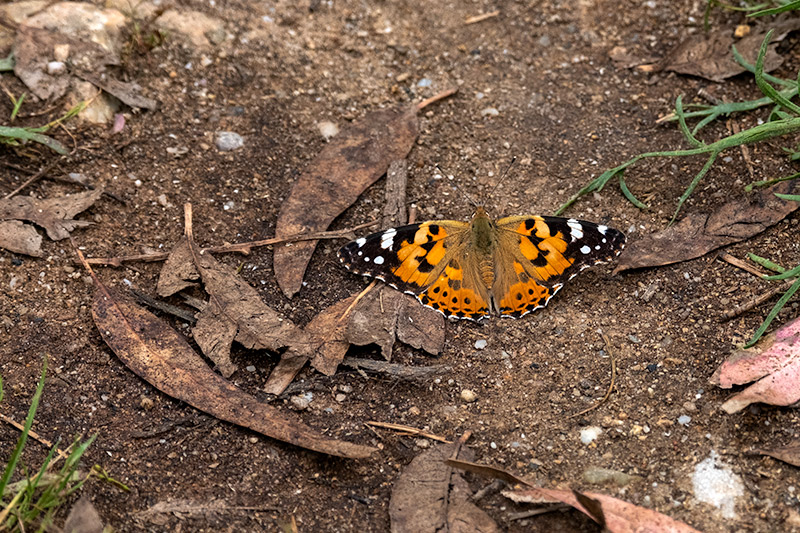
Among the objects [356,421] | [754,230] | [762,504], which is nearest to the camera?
[762,504]

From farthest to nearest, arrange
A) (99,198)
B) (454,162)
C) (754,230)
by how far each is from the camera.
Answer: (454,162), (99,198), (754,230)

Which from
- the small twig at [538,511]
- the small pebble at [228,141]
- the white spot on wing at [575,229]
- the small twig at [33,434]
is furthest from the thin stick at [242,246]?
the small twig at [538,511]

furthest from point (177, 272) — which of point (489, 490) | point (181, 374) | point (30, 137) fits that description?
point (489, 490)

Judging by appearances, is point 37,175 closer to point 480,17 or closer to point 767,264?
point 480,17

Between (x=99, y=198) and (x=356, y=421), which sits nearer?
(x=356, y=421)

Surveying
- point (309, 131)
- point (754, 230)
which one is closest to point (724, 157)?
point (754, 230)

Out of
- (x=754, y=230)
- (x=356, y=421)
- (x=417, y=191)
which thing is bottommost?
(x=356, y=421)

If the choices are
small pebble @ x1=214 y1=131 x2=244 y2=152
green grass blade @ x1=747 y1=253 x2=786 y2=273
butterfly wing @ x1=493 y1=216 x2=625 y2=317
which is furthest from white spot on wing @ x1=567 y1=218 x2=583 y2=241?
small pebble @ x1=214 y1=131 x2=244 y2=152

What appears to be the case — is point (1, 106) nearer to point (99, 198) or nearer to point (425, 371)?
point (99, 198)
